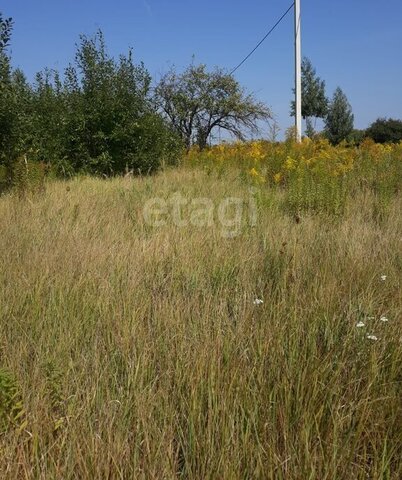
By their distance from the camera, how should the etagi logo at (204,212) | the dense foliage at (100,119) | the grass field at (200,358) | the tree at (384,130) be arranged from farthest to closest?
the tree at (384,130) < the dense foliage at (100,119) < the etagi logo at (204,212) < the grass field at (200,358)

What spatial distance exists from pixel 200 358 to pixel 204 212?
3.25 m

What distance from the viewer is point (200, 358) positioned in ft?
5.70

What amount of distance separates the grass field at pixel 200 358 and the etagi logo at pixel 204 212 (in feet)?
2.42

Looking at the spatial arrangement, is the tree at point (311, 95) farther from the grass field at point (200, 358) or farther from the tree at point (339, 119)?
the grass field at point (200, 358)

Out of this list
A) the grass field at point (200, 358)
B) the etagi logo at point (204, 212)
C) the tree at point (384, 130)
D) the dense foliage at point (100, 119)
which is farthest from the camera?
the tree at point (384, 130)

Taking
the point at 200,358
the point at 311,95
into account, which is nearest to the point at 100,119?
the point at 200,358

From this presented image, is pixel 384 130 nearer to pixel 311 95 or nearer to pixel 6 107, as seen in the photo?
pixel 311 95

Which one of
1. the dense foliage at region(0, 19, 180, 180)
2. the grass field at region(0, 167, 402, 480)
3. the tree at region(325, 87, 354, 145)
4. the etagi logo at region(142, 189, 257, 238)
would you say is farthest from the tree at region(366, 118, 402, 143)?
the grass field at region(0, 167, 402, 480)

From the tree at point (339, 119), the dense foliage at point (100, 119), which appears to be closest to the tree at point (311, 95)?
the tree at point (339, 119)

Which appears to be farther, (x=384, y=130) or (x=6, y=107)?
(x=384, y=130)

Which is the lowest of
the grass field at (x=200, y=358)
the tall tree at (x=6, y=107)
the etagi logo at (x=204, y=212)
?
the grass field at (x=200, y=358)

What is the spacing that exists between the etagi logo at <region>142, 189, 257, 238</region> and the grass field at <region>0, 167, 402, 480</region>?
29.0 inches

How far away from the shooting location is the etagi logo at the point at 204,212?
14.4 feet

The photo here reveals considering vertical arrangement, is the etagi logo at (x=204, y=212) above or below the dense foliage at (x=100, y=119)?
below
